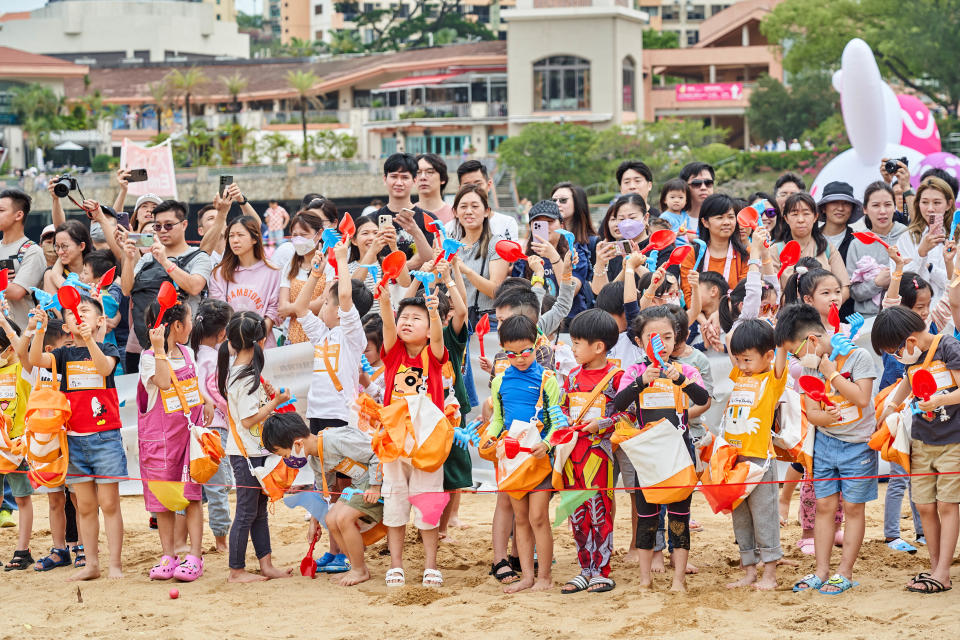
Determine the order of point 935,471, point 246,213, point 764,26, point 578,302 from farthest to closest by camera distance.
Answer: point 764,26, point 246,213, point 578,302, point 935,471

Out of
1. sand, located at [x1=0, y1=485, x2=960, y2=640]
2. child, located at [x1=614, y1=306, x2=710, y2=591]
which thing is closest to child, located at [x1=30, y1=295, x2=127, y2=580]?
sand, located at [x1=0, y1=485, x2=960, y2=640]

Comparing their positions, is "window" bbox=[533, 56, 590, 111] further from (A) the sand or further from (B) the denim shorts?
(B) the denim shorts

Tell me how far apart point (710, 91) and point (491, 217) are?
4495 centimetres

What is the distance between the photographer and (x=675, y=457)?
4898mm

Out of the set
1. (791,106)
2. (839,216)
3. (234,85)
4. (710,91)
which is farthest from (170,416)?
(234,85)

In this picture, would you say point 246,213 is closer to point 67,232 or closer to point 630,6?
point 67,232

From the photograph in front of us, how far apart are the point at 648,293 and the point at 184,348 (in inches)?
93.8

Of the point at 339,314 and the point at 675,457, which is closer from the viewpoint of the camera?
the point at 675,457

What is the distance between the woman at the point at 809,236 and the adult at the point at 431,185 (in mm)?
2010

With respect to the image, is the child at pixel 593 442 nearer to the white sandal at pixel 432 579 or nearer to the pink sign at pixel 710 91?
the white sandal at pixel 432 579

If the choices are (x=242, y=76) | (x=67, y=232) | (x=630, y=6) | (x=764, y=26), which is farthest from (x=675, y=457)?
(x=242, y=76)

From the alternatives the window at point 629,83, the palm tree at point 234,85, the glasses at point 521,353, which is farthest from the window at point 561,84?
the glasses at point 521,353

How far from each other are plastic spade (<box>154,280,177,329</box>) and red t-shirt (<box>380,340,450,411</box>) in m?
1.06

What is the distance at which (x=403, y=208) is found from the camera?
6527 mm
